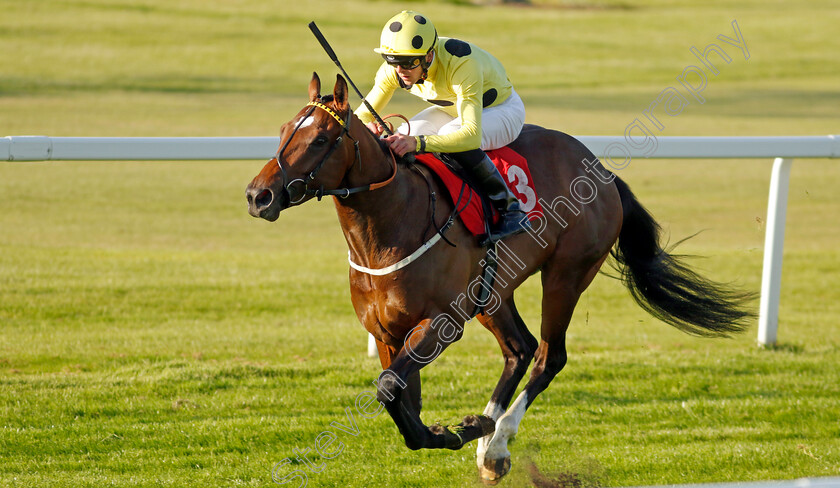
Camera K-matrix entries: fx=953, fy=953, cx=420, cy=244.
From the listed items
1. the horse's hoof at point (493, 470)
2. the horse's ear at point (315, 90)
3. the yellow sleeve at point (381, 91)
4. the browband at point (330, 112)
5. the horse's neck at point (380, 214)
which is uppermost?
the yellow sleeve at point (381, 91)

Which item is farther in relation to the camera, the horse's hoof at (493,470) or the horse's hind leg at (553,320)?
the horse's hind leg at (553,320)

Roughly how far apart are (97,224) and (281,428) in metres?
6.82

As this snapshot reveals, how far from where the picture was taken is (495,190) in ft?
13.7

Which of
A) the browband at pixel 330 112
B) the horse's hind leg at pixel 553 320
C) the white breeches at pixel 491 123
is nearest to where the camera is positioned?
the browband at pixel 330 112

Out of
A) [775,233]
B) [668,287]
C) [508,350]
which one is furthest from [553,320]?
[775,233]

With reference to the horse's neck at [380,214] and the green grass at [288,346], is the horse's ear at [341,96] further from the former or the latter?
the green grass at [288,346]

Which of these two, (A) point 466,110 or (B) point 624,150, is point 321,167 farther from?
(B) point 624,150

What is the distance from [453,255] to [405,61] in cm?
82

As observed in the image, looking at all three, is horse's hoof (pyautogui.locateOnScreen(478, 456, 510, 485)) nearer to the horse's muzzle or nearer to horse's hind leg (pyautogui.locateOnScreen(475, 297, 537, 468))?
horse's hind leg (pyautogui.locateOnScreen(475, 297, 537, 468))

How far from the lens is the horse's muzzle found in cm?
325

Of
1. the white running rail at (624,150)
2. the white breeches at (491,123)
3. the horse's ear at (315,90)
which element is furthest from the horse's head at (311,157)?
the white running rail at (624,150)

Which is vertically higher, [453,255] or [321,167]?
[321,167]

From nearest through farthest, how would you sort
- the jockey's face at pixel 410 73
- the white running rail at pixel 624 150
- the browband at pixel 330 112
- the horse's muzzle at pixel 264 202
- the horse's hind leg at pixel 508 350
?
the horse's muzzle at pixel 264 202 < the browband at pixel 330 112 < the jockey's face at pixel 410 73 < the horse's hind leg at pixel 508 350 < the white running rail at pixel 624 150

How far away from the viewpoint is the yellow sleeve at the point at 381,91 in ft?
14.0
